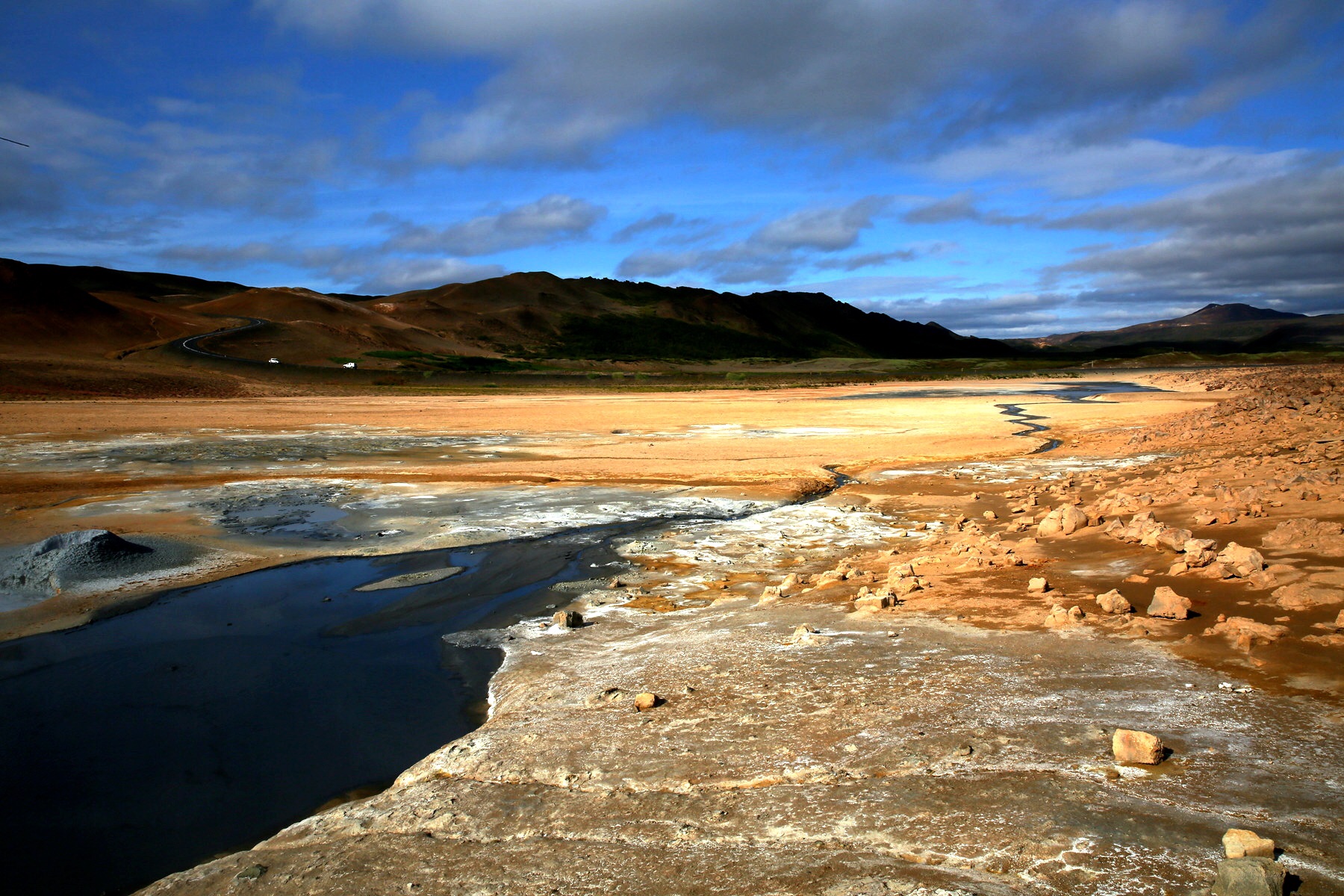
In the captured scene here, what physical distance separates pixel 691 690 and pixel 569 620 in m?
2.53

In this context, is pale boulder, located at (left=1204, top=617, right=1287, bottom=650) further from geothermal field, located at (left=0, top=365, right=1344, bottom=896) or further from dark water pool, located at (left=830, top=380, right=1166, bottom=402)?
dark water pool, located at (left=830, top=380, right=1166, bottom=402)

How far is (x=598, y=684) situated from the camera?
621 cm

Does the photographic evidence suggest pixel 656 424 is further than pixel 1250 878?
Yes

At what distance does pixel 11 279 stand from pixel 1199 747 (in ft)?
336

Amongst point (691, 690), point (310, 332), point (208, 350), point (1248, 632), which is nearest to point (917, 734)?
point (691, 690)

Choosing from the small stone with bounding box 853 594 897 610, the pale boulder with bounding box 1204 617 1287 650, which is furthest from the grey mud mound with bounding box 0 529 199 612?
the pale boulder with bounding box 1204 617 1287 650

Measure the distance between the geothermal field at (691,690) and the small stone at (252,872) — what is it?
57mm

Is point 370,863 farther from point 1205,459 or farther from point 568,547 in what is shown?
point 1205,459

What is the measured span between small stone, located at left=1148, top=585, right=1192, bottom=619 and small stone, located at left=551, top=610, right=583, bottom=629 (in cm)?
495

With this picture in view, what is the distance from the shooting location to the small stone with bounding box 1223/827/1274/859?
3064 millimetres

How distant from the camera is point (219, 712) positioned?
659cm

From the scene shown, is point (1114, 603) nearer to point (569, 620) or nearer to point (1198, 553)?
point (1198, 553)

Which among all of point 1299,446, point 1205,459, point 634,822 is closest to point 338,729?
point 634,822

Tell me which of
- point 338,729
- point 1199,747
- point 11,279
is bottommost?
point 338,729
